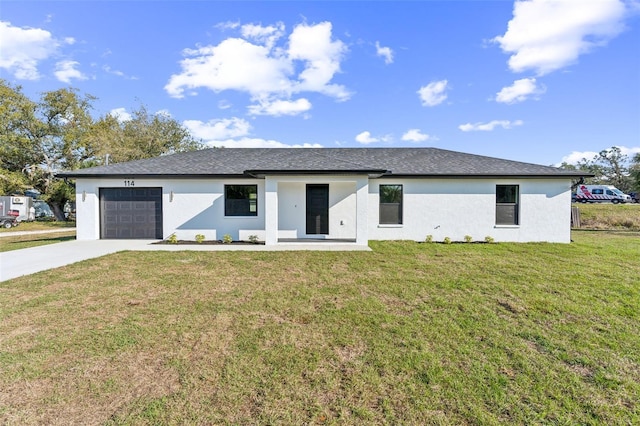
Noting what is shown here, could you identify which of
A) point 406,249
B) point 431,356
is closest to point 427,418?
point 431,356

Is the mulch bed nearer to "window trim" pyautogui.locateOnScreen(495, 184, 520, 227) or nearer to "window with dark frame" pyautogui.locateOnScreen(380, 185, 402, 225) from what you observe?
"window with dark frame" pyautogui.locateOnScreen(380, 185, 402, 225)

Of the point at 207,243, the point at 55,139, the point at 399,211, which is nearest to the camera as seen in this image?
the point at 207,243

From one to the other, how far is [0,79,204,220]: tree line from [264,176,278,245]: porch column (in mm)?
22306

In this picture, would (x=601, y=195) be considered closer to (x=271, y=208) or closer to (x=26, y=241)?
(x=271, y=208)

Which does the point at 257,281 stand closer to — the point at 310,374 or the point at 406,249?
the point at 310,374

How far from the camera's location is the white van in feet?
101

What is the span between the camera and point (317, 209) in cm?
1251

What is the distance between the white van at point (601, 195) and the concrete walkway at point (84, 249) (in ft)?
118

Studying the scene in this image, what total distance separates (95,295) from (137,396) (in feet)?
12.4

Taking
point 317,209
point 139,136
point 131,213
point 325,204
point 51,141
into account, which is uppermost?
point 139,136

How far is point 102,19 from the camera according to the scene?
1170 cm

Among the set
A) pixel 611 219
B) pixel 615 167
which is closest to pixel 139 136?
pixel 611 219

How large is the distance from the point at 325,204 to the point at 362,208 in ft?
7.79

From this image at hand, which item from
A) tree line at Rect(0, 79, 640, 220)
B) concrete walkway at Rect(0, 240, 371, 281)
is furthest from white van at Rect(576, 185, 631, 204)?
concrete walkway at Rect(0, 240, 371, 281)
